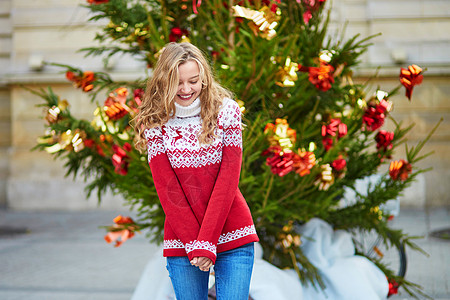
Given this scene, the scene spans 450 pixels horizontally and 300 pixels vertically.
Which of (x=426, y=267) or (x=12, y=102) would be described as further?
(x=12, y=102)

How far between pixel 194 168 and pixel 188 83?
1.12 feet

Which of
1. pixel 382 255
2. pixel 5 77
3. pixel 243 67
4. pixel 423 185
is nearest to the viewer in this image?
pixel 243 67

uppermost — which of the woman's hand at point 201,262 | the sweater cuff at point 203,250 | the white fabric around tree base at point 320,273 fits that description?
the sweater cuff at point 203,250

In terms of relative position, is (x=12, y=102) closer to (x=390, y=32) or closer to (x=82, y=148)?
(x=390, y=32)

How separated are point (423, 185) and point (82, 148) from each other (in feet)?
26.5

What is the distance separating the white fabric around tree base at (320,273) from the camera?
3803 millimetres

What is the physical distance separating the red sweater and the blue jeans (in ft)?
0.15

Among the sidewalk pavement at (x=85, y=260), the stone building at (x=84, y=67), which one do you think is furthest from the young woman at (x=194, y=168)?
the stone building at (x=84, y=67)

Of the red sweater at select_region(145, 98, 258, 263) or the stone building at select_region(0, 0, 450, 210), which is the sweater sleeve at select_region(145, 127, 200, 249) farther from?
the stone building at select_region(0, 0, 450, 210)

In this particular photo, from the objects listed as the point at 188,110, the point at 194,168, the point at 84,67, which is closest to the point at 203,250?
the point at 194,168

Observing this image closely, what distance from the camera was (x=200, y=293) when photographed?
7.98ft

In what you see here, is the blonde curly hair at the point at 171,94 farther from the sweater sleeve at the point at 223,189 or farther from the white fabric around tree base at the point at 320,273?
the white fabric around tree base at the point at 320,273

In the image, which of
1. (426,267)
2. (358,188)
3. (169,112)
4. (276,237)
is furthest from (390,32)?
(169,112)

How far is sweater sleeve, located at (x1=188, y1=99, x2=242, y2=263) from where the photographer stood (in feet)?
7.41
